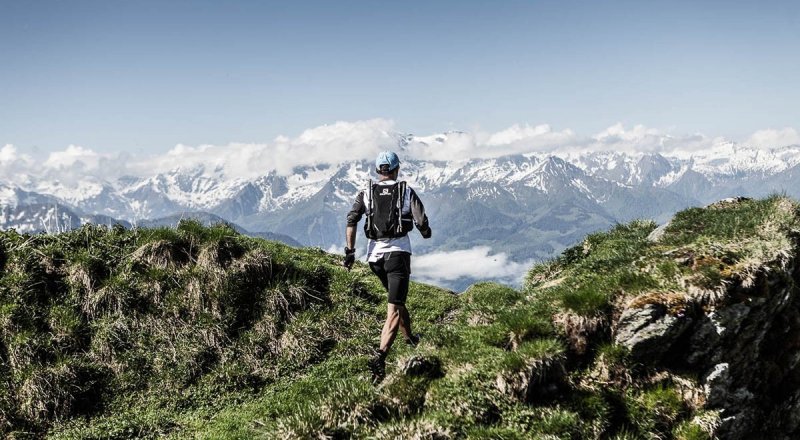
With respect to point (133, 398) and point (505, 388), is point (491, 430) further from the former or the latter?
point (133, 398)

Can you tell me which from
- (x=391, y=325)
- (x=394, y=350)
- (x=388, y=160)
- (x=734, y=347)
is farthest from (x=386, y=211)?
(x=734, y=347)

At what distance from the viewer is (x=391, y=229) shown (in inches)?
411

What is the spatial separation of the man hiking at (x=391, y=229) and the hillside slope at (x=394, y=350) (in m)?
0.91

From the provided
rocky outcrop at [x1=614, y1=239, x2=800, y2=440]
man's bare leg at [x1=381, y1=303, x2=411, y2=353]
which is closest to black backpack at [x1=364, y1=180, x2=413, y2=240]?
man's bare leg at [x1=381, y1=303, x2=411, y2=353]

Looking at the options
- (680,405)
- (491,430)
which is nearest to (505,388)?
(491,430)

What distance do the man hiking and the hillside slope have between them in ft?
3.00

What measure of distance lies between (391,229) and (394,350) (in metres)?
2.96

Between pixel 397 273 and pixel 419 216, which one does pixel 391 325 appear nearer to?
pixel 397 273

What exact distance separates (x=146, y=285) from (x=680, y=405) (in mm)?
12354

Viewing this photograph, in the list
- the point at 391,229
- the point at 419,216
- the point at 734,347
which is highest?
the point at 419,216

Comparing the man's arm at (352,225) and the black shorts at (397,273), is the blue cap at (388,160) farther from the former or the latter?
the black shorts at (397,273)

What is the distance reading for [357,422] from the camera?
7988 millimetres

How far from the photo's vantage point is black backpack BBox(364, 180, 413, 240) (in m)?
10.4

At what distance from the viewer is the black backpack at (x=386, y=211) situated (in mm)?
10413
